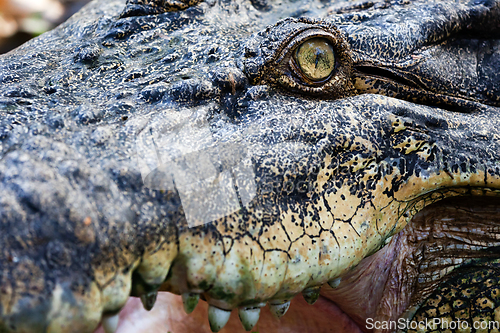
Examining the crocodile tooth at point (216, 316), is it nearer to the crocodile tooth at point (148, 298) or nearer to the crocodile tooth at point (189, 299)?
the crocodile tooth at point (189, 299)

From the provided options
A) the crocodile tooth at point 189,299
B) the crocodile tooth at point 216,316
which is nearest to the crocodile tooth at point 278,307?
the crocodile tooth at point 216,316

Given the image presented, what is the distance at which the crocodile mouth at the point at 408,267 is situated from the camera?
188 cm

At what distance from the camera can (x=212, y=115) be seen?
1.49 m

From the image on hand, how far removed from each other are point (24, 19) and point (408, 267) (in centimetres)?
469

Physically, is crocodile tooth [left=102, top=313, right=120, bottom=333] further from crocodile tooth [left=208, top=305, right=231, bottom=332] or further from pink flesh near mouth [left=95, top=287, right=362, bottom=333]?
pink flesh near mouth [left=95, top=287, right=362, bottom=333]

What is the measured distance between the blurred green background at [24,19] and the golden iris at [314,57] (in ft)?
12.9

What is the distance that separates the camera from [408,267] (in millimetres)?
1917

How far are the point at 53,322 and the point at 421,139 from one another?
136 centimetres

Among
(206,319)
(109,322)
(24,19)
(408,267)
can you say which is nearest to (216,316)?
(109,322)

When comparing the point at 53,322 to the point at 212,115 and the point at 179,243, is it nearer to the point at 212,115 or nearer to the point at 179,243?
the point at 179,243

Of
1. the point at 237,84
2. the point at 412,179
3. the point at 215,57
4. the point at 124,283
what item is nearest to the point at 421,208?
the point at 412,179

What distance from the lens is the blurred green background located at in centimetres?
452

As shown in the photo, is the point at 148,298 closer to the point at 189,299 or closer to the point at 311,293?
the point at 189,299

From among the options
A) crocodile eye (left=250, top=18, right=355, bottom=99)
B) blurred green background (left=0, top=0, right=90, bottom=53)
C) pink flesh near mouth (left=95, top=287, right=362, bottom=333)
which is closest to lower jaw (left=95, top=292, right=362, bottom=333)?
pink flesh near mouth (left=95, top=287, right=362, bottom=333)
